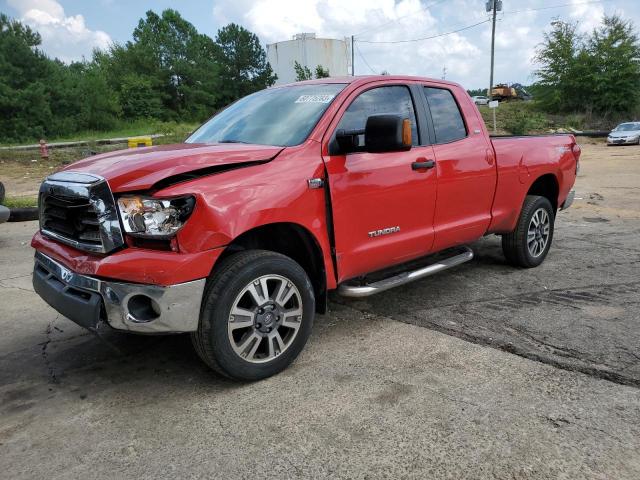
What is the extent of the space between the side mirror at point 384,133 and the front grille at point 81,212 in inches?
65.3

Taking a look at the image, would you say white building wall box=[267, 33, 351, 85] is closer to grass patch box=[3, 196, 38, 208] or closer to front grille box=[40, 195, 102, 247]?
grass patch box=[3, 196, 38, 208]

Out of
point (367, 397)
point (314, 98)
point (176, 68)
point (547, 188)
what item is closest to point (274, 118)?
point (314, 98)

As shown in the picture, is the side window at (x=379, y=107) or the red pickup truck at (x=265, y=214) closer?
the red pickup truck at (x=265, y=214)

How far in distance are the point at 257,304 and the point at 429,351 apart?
1274 mm

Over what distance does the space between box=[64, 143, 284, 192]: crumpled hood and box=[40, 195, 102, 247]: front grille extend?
0.68ft

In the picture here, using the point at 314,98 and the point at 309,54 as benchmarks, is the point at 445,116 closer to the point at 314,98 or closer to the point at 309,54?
the point at 314,98

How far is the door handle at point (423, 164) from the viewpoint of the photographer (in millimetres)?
4027

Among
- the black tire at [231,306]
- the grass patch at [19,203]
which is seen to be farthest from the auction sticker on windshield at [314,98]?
the grass patch at [19,203]

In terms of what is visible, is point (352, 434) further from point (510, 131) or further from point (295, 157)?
point (510, 131)

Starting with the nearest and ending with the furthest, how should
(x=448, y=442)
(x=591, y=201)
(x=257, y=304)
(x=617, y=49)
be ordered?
(x=448, y=442), (x=257, y=304), (x=591, y=201), (x=617, y=49)

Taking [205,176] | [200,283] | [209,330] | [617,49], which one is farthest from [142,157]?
[617,49]

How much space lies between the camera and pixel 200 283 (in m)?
2.90

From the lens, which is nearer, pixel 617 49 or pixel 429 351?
pixel 429 351

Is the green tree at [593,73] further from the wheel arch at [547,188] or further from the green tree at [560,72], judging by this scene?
the wheel arch at [547,188]
